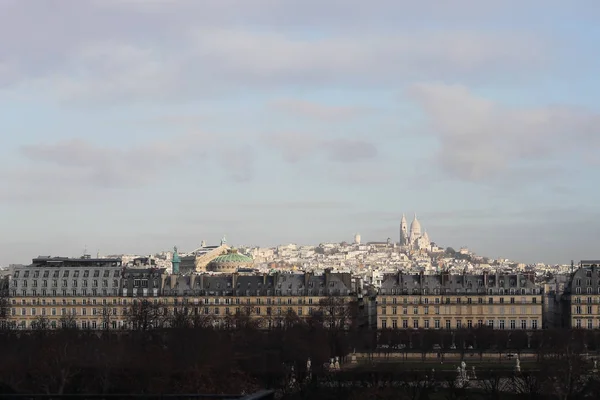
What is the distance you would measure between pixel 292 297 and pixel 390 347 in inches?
763

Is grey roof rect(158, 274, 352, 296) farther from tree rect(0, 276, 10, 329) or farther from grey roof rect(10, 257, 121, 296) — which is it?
tree rect(0, 276, 10, 329)

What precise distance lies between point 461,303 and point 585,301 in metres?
8.93

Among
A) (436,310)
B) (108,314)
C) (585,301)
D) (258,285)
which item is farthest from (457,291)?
(108,314)

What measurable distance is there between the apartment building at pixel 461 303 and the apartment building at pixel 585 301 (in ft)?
7.98

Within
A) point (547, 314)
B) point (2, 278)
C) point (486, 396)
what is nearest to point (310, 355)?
point (486, 396)

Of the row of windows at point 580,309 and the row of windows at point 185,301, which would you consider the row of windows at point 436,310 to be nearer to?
the row of windows at point 580,309

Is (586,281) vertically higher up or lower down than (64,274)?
lower down

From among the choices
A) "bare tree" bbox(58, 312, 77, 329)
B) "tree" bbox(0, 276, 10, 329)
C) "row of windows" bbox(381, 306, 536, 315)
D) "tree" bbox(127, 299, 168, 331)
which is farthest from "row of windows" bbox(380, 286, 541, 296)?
"tree" bbox(0, 276, 10, 329)

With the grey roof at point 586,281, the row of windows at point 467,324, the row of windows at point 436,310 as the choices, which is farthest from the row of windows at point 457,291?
the grey roof at point 586,281

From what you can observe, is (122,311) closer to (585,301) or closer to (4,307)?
(4,307)

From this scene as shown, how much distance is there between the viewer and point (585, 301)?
108m

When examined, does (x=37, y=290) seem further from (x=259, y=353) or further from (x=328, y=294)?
(x=259, y=353)

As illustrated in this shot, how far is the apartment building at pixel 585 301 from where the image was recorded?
107688 mm

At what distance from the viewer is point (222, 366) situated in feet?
225
